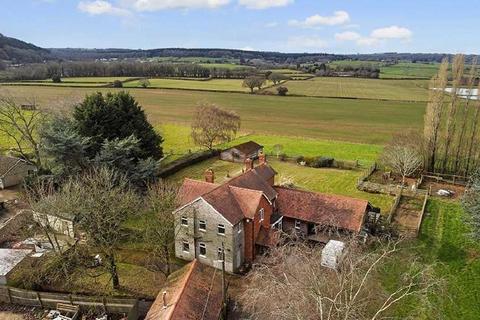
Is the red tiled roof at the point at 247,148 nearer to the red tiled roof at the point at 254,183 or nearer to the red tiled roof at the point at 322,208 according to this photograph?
Answer: the red tiled roof at the point at 254,183

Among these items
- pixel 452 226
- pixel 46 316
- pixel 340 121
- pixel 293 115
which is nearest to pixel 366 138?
pixel 340 121

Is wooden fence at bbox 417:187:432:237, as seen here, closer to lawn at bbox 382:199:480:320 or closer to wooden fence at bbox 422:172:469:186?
lawn at bbox 382:199:480:320

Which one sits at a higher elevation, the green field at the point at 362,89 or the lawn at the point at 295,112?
the green field at the point at 362,89

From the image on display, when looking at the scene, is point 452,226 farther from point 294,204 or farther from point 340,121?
point 340,121

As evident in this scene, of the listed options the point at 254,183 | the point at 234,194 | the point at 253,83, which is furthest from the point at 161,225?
the point at 253,83

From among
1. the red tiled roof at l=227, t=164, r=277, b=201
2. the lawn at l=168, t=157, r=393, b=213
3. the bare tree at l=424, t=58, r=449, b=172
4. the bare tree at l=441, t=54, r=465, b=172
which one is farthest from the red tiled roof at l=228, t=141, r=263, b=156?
the bare tree at l=441, t=54, r=465, b=172

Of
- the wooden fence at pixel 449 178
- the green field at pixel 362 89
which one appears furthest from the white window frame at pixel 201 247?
the green field at pixel 362 89
